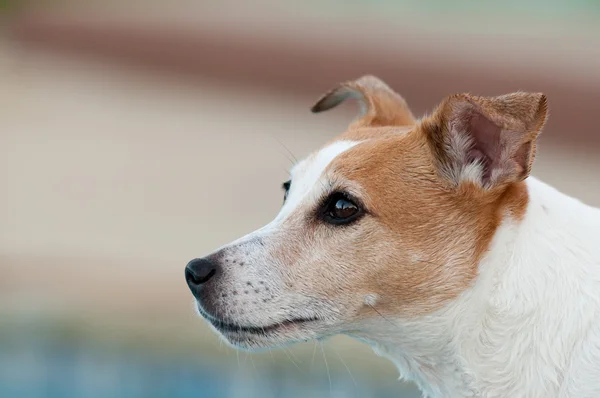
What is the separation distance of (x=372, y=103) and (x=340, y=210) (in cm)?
84

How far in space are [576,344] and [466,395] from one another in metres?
0.36

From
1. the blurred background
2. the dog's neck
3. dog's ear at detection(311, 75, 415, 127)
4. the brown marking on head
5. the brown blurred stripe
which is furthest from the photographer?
the brown blurred stripe

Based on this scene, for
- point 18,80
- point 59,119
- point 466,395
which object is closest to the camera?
point 466,395

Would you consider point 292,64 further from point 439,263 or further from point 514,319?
point 514,319

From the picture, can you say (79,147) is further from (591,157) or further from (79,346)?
(591,157)

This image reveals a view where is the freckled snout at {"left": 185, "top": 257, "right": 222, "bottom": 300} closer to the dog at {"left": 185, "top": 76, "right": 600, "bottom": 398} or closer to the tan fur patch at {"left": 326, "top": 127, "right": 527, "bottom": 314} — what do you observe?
the dog at {"left": 185, "top": 76, "right": 600, "bottom": 398}

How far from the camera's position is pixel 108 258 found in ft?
24.8

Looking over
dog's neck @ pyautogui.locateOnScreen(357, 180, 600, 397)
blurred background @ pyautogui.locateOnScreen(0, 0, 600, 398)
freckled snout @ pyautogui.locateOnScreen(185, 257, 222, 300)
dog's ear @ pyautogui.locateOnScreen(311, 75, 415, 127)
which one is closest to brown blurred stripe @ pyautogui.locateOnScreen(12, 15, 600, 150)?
blurred background @ pyautogui.locateOnScreen(0, 0, 600, 398)

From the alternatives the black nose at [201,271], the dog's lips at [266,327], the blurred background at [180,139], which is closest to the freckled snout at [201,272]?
the black nose at [201,271]

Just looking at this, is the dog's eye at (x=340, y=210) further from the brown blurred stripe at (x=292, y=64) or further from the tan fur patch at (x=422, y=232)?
the brown blurred stripe at (x=292, y=64)

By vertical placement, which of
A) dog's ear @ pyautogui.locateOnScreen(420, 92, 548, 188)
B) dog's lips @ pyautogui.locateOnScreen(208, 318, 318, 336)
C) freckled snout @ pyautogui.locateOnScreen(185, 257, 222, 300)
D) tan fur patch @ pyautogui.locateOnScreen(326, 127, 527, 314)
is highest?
dog's ear @ pyautogui.locateOnScreen(420, 92, 548, 188)

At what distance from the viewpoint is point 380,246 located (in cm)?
253

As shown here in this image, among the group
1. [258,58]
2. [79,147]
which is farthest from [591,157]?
[79,147]

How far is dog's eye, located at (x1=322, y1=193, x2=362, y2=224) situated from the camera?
2.58 metres
